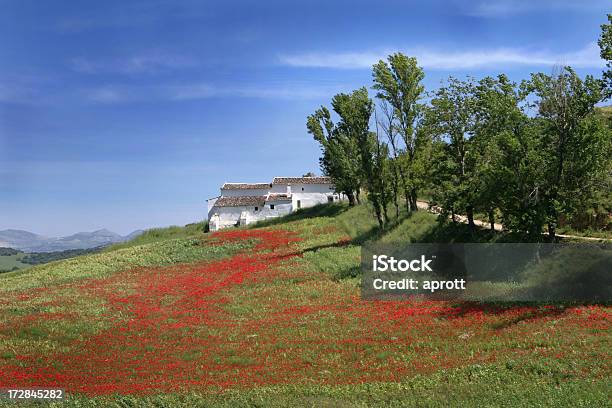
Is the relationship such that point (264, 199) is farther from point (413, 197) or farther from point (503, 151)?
point (503, 151)

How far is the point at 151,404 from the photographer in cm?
1642

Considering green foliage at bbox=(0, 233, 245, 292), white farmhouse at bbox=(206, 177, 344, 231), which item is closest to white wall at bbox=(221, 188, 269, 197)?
white farmhouse at bbox=(206, 177, 344, 231)

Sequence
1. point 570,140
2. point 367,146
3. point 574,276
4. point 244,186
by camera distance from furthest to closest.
A: 1. point 244,186
2. point 367,146
3. point 570,140
4. point 574,276

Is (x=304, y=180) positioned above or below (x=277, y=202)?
above

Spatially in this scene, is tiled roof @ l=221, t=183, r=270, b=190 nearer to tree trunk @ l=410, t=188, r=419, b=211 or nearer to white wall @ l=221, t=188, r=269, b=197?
white wall @ l=221, t=188, r=269, b=197

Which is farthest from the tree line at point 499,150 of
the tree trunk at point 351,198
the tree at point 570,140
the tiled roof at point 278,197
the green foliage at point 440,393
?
the tiled roof at point 278,197

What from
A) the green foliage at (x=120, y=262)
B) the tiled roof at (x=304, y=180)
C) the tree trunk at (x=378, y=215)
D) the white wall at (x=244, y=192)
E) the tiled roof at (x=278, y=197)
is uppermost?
the tiled roof at (x=304, y=180)

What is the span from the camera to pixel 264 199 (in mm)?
91875

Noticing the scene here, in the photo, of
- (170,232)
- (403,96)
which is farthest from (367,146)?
(170,232)

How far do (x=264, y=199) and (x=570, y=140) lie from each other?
66.8 metres

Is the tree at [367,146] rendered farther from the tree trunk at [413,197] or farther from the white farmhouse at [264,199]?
the white farmhouse at [264,199]

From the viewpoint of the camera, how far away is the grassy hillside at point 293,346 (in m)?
16.4
